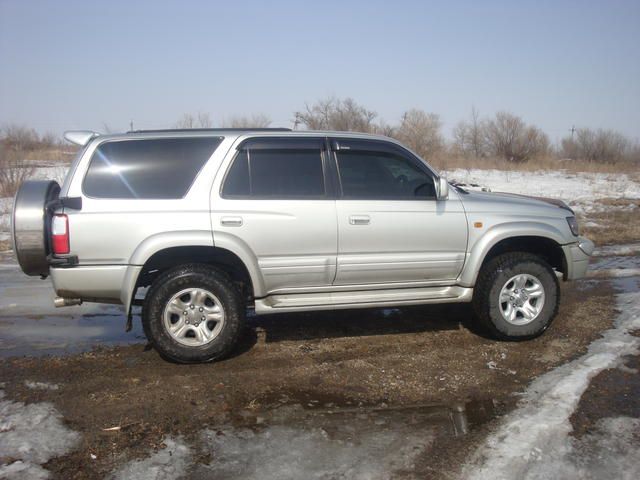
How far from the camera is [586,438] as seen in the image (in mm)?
3314

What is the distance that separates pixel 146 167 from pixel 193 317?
4.31 feet

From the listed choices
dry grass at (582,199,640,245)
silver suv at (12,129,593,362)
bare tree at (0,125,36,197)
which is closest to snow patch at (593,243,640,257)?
dry grass at (582,199,640,245)

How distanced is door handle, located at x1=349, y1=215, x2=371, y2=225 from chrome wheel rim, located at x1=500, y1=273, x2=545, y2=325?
1.50 metres

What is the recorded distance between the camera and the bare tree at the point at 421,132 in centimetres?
3659

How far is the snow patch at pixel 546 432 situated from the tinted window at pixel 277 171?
2368 millimetres

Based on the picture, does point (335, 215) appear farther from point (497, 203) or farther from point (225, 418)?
point (225, 418)

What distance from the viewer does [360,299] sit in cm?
487

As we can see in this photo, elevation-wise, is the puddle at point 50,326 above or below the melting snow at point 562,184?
below

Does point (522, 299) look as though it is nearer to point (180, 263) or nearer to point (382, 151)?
point (382, 151)

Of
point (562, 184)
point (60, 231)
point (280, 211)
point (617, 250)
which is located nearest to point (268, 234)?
point (280, 211)

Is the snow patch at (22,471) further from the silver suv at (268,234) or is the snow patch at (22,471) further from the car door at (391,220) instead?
the car door at (391,220)

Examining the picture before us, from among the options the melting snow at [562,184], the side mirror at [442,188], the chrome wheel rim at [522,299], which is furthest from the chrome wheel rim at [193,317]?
the melting snow at [562,184]

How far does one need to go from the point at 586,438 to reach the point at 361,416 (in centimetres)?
→ 139

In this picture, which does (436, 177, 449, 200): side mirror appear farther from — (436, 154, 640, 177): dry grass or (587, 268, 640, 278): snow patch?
(436, 154, 640, 177): dry grass
